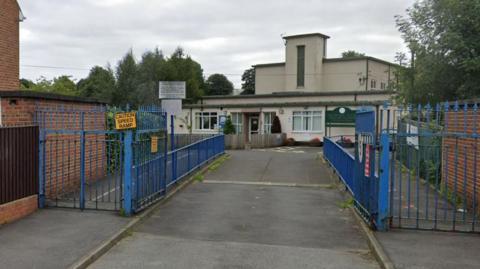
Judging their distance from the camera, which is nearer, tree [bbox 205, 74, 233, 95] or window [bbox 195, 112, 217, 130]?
window [bbox 195, 112, 217, 130]

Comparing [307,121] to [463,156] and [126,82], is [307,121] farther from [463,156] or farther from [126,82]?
[463,156]

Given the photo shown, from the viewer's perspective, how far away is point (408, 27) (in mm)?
16219

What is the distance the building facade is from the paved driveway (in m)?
10.6

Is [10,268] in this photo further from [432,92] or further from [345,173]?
[432,92]

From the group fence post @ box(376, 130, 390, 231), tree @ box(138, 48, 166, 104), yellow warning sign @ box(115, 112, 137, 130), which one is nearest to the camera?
fence post @ box(376, 130, 390, 231)

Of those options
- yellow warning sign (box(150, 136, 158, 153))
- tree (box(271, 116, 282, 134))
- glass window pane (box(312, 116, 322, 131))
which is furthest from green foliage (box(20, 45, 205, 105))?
yellow warning sign (box(150, 136, 158, 153))

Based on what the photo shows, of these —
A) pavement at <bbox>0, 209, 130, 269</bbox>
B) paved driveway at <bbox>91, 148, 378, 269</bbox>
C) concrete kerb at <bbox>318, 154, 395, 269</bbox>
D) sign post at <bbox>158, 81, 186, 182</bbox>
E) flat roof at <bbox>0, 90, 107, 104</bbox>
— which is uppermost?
sign post at <bbox>158, 81, 186, 182</bbox>

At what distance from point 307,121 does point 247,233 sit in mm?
27152

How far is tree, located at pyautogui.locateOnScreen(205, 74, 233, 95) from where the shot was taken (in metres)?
80.9

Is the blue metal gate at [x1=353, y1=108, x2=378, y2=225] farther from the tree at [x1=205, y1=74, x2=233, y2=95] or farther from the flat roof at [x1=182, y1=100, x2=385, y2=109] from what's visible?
the tree at [x1=205, y1=74, x2=233, y2=95]

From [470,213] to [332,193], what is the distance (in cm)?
387

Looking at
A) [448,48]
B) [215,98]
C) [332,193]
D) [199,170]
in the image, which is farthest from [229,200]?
[215,98]

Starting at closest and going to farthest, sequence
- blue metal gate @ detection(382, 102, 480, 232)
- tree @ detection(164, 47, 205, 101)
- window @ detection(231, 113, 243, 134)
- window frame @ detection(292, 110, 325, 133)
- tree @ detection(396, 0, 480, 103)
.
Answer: blue metal gate @ detection(382, 102, 480, 232) < tree @ detection(396, 0, 480, 103) < window frame @ detection(292, 110, 325, 133) < window @ detection(231, 113, 243, 134) < tree @ detection(164, 47, 205, 101)

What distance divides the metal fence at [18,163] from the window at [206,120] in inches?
1141
